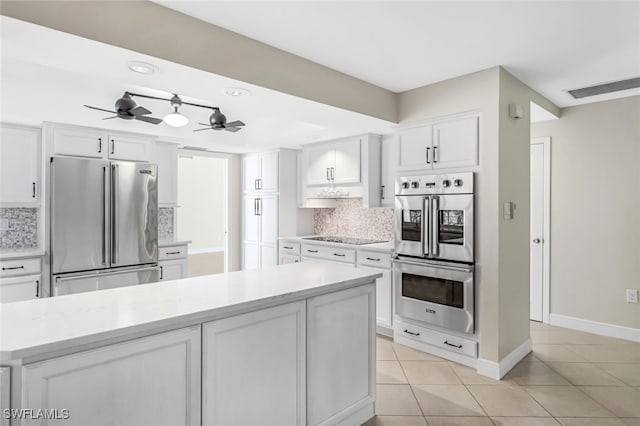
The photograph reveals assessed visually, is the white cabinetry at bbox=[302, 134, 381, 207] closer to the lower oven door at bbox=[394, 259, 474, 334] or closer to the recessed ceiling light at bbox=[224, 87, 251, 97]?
the lower oven door at bbox=[394, 259, 474, 334]

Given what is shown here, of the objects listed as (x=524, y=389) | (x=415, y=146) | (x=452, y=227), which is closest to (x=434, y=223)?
(x=452, y=227)

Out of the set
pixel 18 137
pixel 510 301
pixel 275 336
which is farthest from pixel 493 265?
pixel 18 137

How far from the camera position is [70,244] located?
3.67 meters

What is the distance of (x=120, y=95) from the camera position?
3482 millimetres

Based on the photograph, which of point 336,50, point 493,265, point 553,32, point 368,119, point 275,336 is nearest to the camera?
point 275,336

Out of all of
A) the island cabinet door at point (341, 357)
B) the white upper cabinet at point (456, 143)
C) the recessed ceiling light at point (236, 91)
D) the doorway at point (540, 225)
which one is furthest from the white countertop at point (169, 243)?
the doorway at point (540, 225)

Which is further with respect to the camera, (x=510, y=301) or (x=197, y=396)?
(x=510, y=301)

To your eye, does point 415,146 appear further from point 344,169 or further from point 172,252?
point 172,252

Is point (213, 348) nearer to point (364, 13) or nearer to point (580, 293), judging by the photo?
point (364, 13)

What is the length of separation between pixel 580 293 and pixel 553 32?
9.53 ft

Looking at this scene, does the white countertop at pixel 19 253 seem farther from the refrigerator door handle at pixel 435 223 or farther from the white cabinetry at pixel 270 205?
the refrigerator door handle at pixel 435 223

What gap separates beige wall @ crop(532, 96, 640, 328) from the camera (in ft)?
11.9

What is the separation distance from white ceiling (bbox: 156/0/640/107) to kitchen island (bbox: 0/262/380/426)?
1.57m

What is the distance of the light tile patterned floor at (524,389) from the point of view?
2358mm
